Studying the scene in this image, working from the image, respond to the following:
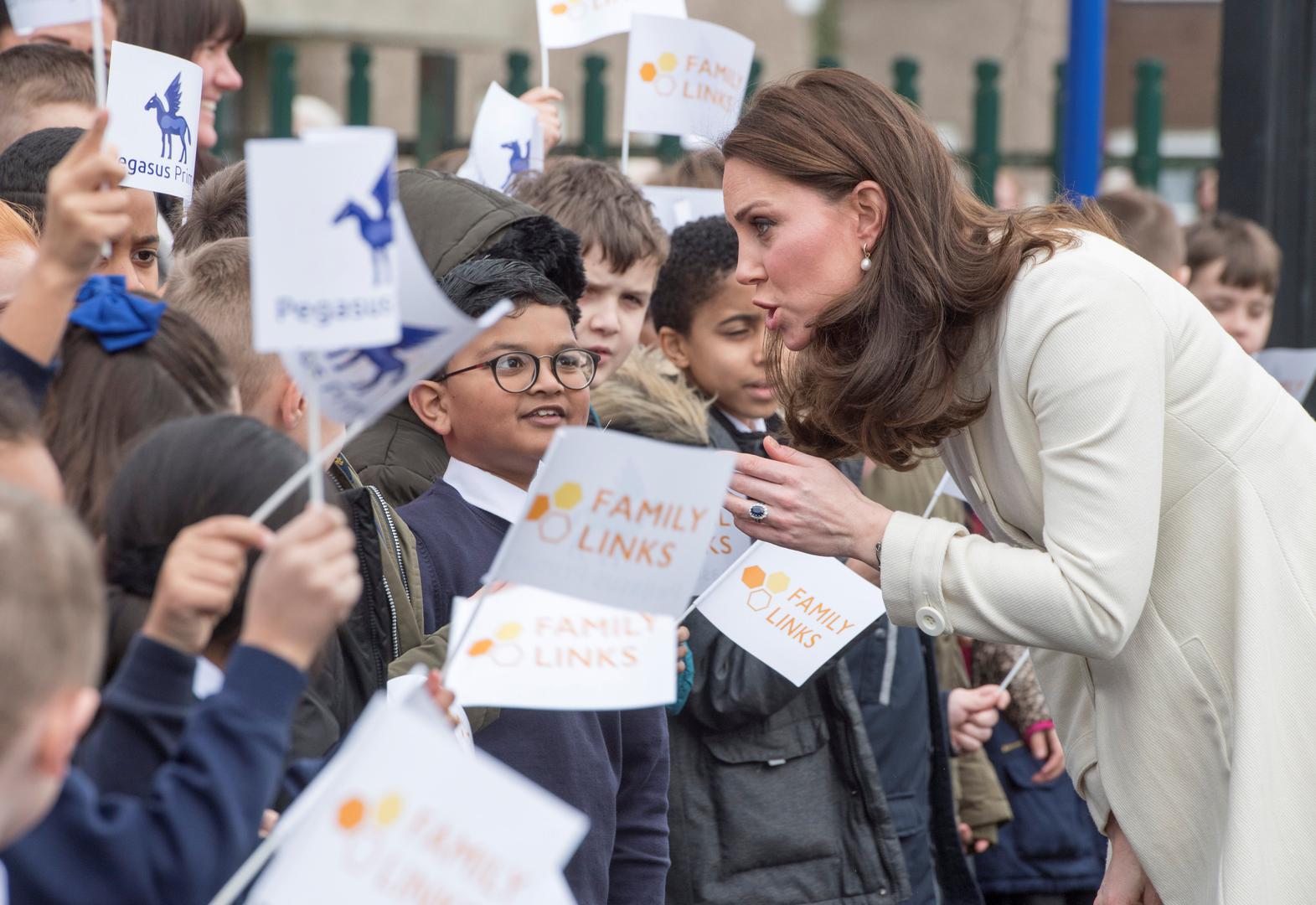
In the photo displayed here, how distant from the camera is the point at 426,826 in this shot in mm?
1563

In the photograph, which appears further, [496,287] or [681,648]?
[496,287]

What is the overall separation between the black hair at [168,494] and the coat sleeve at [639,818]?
3.75ft

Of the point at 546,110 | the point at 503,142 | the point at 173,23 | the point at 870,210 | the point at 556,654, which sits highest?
the point at 173,23

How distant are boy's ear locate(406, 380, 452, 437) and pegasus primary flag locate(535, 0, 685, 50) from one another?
181cm

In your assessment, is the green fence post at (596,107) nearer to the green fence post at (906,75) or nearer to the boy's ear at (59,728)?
the green fence post at (906,75)

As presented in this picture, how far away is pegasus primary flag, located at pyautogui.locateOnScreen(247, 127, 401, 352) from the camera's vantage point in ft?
5.39

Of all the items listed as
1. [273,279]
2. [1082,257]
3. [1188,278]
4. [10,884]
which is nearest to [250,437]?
[273,279]

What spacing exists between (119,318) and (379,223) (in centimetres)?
55

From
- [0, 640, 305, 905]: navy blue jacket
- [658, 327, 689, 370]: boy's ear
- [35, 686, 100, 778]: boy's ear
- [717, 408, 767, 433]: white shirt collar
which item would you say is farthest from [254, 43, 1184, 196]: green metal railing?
[35, 686, 100, 778]: boy's ear

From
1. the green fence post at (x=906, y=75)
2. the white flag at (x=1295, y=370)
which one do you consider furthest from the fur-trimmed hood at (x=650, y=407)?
the green fence post at (x=906, y=75)

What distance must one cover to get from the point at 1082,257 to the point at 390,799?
1.49 meters

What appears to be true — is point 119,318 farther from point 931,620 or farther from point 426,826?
point 931,620

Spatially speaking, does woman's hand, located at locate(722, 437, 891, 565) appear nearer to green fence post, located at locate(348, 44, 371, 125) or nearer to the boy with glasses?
the boy with glasses

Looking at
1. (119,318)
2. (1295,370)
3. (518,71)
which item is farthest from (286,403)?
(518,71)
